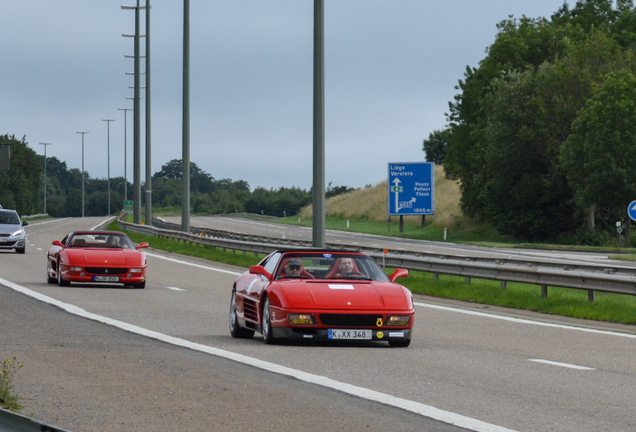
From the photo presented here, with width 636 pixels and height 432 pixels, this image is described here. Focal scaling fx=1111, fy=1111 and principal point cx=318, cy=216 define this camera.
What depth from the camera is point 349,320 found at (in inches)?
496

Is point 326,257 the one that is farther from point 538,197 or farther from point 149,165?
point 538,197

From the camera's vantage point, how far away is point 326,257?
13633 millimetres

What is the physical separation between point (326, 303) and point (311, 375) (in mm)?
2463

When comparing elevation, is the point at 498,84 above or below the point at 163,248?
above

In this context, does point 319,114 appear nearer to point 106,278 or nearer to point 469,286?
point 469,286

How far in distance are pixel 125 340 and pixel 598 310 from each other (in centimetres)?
878

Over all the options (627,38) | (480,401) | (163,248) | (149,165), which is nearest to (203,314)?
(480,401)

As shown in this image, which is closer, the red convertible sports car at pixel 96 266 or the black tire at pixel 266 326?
the black tire at pixel 266 326

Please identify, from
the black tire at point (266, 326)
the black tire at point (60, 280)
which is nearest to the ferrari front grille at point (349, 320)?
the black tire at point (266, 326)

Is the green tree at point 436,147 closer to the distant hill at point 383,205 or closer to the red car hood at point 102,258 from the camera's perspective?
the distant hill at point 383,205

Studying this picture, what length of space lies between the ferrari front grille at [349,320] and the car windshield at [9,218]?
2945 cm

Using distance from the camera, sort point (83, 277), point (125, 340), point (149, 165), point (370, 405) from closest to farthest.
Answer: point (370, 405), point (125, 340), point (83, 277), point (149, 165)

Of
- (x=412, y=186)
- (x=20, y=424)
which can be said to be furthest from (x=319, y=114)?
(x=412, y=186)

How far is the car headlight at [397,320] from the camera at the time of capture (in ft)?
41.6
